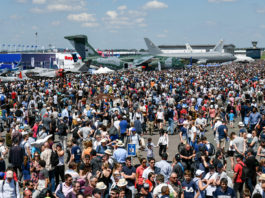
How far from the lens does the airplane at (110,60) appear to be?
58.1 metres

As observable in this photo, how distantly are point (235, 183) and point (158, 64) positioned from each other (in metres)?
53.8

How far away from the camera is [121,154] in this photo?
8.58 meters

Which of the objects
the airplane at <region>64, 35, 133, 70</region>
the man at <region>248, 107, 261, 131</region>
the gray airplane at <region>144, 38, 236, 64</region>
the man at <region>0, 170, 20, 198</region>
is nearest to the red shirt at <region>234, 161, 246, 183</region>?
the man at <region>0, 170, 20, 198</region>

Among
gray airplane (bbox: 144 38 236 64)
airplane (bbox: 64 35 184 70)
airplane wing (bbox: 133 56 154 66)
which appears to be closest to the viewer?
airplane (bbox: 64 35 184 70)

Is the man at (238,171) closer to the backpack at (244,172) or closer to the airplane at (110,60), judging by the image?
the backpack at (244,172)

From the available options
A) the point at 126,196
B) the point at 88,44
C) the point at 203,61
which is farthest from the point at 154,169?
the point at 203,61

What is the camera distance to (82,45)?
58656mm

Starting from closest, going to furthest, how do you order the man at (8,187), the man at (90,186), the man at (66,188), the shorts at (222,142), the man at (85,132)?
the man at (90,186)
the man at (66,188)
the man at (8,187)
the man at (85,132)
the shorts at (222,142)

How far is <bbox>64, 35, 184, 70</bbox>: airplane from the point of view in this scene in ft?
191

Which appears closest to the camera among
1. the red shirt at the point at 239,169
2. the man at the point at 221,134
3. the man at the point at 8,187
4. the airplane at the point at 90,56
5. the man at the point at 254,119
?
the man at the point at 8,187

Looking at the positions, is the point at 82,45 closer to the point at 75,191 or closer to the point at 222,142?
the point at 222,142

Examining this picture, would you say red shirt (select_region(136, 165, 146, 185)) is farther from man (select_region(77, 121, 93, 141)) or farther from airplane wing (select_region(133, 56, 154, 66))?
airplane wing (select_region(133, 56, 154, 66))

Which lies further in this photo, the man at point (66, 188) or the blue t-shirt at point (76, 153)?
the blue t-shirt at point (76, 153)

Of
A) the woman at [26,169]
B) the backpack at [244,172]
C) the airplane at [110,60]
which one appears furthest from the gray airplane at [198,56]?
the backpack at [244,172]
